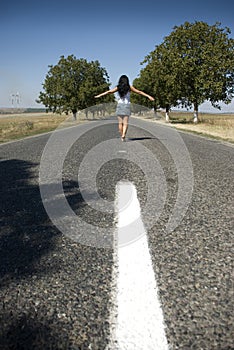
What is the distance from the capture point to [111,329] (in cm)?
157

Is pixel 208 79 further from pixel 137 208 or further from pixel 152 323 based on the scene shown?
pixel 152 323

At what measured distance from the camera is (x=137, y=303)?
1780 millimetres

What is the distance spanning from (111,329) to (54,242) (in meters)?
1.21

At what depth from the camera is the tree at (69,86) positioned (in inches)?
1921

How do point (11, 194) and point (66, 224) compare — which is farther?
point (11, 194)

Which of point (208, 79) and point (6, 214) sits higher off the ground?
point (208, 79)

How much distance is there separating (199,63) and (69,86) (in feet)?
83.8

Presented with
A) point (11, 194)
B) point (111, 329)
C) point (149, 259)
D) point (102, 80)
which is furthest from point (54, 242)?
point (102, 80)

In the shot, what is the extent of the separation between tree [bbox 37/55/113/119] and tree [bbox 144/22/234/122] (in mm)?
20845

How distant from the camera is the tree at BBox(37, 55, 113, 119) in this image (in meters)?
48.8

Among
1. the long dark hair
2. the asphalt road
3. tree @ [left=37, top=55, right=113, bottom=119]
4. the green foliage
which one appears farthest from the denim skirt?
tree @ [left=37, top=55, right=113, bottom=119]

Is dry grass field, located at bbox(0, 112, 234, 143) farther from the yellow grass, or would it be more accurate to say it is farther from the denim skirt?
the denim skirt

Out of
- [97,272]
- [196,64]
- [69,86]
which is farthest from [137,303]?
[69,86]

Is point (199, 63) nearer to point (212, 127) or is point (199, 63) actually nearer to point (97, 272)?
point (212, 127)
